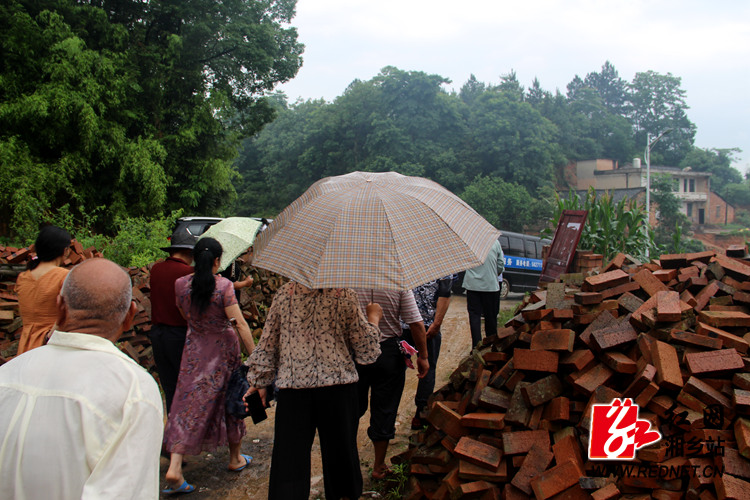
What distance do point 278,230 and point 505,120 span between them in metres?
36.4

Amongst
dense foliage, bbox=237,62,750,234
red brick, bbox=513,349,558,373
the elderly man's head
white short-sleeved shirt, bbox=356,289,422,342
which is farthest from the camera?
dense foliage, bbox=237,62,750,234

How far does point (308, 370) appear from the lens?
2781 millimetres

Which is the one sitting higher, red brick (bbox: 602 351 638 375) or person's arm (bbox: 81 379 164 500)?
person's arm (bbox: 81 379 164 500)

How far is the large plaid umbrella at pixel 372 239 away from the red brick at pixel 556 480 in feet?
4.06

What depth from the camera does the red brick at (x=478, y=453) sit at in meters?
3.07

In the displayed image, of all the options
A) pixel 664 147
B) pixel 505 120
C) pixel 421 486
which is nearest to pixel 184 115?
pixel 421 486

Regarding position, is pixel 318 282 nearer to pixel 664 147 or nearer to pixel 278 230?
pixel 278 230

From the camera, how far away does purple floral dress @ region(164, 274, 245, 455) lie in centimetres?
361

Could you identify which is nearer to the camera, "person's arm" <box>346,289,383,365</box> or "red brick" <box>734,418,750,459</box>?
"red brick" <box>734,418,750,459</box>

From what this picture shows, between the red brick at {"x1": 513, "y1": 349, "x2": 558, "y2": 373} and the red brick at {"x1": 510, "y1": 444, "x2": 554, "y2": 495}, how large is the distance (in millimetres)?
517

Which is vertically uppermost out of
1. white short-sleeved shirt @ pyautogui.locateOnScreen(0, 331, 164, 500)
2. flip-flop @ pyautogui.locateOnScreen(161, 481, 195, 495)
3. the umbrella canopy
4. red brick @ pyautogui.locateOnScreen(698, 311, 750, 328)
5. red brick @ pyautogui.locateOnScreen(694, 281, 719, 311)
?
the umbrella canopy

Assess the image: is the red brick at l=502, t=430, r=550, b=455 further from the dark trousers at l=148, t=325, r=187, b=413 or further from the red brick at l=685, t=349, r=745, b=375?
the dark trousers at l=148, t=325, r=187, b=413

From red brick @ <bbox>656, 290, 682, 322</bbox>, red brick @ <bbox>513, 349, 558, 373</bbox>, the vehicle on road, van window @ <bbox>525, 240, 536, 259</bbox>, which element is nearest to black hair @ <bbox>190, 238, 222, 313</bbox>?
red brick @ <bbox>513, 349, 558, 373</bbox>

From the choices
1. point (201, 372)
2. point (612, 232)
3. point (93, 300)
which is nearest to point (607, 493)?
point (93, 300)
